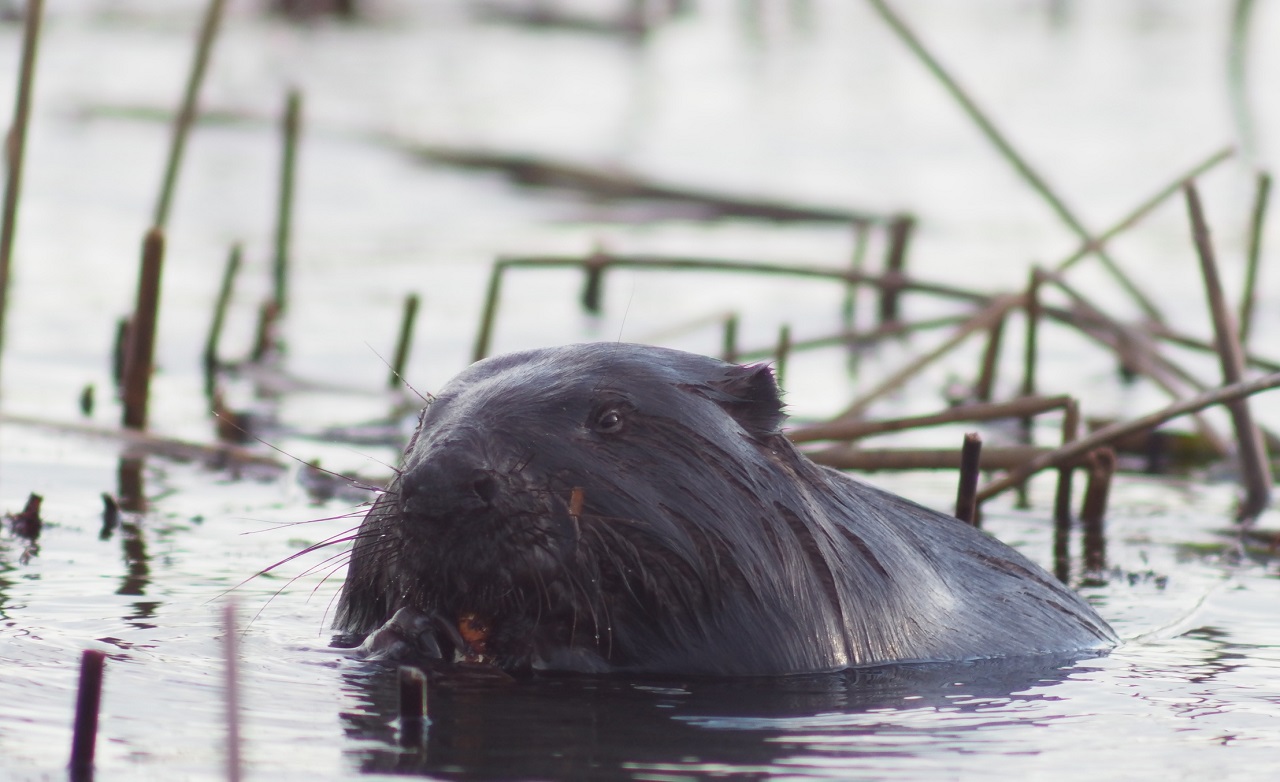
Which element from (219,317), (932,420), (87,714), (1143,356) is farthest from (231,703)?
(219,317)

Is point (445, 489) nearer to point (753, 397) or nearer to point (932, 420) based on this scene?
point (753, 397)

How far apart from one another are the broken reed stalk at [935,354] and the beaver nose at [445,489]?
122 inches

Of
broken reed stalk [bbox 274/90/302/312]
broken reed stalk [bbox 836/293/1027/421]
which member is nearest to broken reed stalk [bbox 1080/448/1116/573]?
broken reed stalk [bbox 836/293/1027/421]

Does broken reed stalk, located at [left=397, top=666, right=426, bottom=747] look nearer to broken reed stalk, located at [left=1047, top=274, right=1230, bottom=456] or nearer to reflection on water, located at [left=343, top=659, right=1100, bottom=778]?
reflection on water, located at [left=343, top=659, right=1100, bottom=778]

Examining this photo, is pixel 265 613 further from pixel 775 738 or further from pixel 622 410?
pixel 775 738

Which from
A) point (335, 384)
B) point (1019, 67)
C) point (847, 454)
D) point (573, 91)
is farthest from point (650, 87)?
point (847, 454)

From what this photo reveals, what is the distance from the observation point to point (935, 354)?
7.33 m

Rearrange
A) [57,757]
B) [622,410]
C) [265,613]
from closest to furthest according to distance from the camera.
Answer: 1. [57,757]
2. [622,410]
3. [265,613]

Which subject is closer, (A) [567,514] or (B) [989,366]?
(A) [567,514]

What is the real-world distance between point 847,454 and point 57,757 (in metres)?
3.29

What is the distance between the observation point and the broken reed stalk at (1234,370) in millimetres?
6438

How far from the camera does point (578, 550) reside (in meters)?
3.99

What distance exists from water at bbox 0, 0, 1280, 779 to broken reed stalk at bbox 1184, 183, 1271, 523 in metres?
0.16

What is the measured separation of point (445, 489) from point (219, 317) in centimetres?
514
